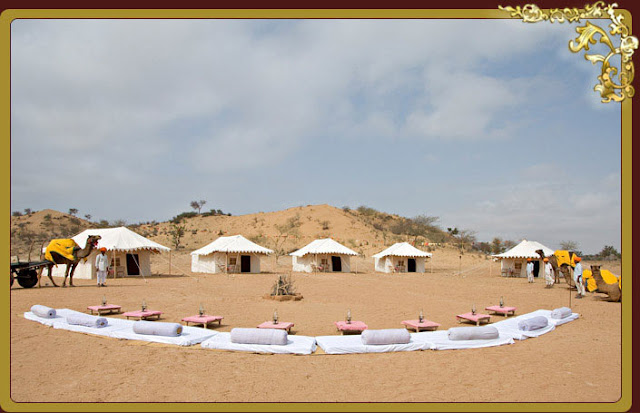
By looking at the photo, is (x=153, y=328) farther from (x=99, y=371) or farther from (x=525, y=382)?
(x=525, y=382)

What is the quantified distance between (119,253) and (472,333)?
1904 centimetres

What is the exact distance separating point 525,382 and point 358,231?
154 ft

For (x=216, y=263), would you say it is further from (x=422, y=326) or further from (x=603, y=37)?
(x=603, y=37)

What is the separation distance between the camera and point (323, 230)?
170ft

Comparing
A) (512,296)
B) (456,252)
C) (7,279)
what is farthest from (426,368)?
(456,252)

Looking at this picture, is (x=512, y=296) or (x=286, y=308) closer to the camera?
(x=286, y=308)

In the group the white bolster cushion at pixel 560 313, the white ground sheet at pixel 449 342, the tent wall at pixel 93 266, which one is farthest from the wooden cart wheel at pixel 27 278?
the white bolster cushion at pixel 560 313

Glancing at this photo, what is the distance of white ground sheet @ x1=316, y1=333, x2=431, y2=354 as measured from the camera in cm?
657

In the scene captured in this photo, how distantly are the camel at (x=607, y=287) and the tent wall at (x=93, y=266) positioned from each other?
1942 centimetres

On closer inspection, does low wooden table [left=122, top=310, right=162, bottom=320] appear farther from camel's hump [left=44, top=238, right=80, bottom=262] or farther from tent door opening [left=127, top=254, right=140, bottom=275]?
tent door opening [left=127, top=254, right=140, bottom=275]

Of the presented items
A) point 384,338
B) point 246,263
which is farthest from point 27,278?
point 384,338

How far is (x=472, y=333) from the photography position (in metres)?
7.21

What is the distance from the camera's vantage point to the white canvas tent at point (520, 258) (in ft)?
82.1

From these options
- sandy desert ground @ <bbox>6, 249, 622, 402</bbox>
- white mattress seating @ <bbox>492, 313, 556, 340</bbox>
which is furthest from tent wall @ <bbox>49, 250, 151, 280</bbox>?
white mattress seating @ <bbox>492, 313, 556, 340</bbox>
